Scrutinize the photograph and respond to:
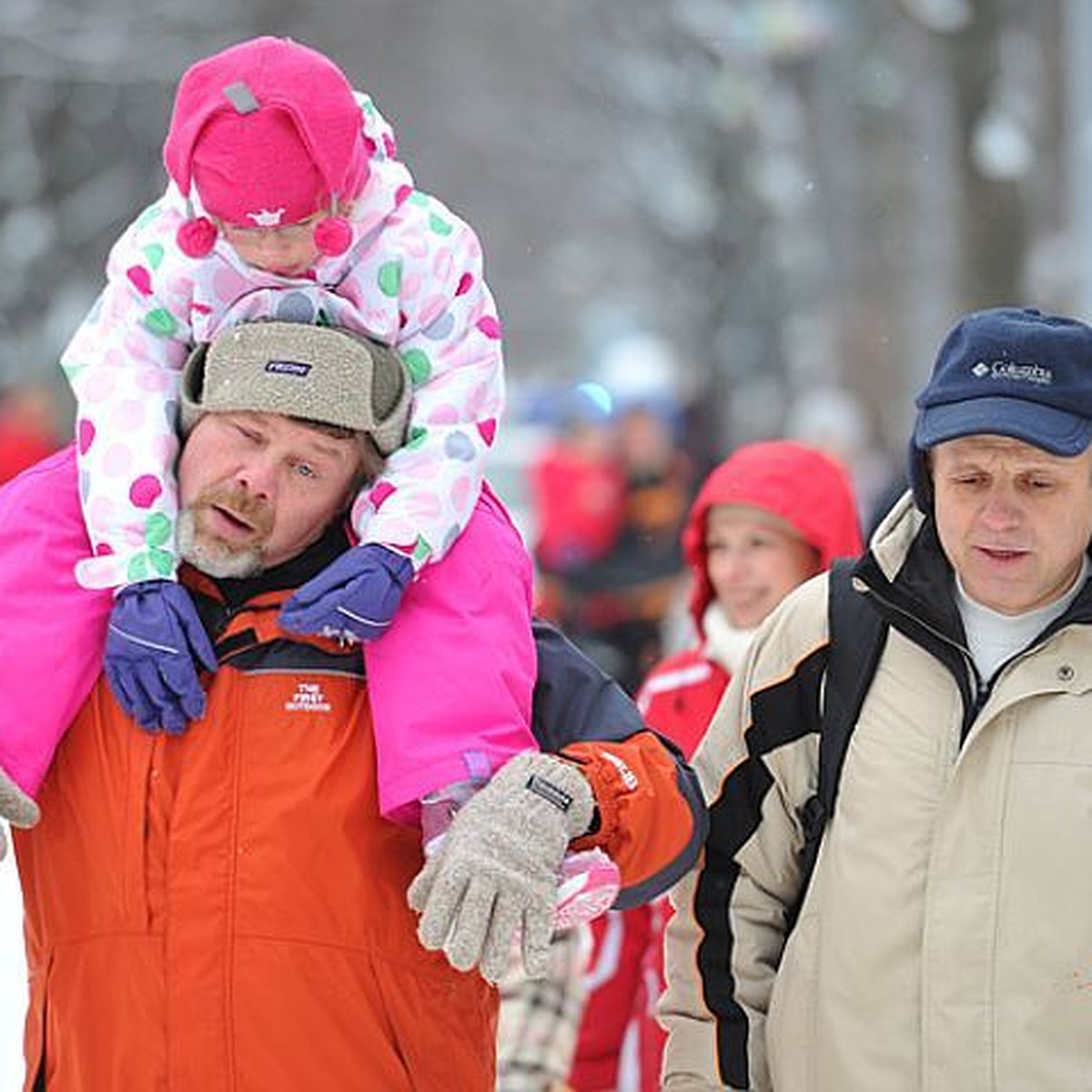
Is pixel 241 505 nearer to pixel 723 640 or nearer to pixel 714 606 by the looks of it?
pixel 723 640

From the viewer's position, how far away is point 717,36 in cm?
3294

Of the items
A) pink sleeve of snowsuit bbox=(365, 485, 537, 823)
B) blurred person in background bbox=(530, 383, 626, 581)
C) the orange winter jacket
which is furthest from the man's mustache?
blurred person in background bbox=(530, 383, 626, 581)

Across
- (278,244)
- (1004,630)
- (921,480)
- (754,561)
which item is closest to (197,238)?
(278,244)

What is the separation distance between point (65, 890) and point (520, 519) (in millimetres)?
15216

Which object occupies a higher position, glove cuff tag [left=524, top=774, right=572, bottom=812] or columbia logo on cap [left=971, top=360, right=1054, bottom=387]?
columbia logo on cap [left=971, top=360, right=1054, bottom=387]

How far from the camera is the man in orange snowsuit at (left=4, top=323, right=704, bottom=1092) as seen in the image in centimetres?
369

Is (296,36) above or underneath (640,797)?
above

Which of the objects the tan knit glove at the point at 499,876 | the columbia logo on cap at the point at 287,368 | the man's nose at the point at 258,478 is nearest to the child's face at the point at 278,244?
the columbia logo on cap at the point at 287,368

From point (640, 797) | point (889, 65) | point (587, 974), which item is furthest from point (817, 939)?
point (889, 65)

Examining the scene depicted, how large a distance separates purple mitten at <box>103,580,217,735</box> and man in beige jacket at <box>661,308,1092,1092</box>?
3.07 ft

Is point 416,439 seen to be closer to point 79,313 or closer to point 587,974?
point 587,974

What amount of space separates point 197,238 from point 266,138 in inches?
9.1

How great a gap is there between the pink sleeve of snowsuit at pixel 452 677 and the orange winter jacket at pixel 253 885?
107 mm

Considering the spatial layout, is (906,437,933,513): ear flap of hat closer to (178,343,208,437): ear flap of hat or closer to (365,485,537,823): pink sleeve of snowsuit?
(365,485,537,823): pink sleeve of snowsuit
